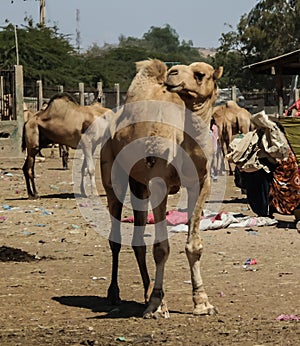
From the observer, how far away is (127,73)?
66.9m

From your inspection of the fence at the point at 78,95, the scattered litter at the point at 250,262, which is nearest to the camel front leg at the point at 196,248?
the scattered litter at the point at 250,262

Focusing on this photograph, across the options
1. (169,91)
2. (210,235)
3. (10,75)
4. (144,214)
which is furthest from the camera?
(10,75)

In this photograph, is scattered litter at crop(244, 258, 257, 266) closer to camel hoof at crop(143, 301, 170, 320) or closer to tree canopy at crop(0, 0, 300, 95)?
camel hoof at crop(143, 301, 170, 320)

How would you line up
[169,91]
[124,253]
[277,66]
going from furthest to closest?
[277,66], [124,253], [169,91]

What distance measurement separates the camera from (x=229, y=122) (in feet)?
74.0

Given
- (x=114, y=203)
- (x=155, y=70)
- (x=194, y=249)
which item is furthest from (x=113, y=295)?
(x=155, y=70)

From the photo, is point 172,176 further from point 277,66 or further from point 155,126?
point 277,66

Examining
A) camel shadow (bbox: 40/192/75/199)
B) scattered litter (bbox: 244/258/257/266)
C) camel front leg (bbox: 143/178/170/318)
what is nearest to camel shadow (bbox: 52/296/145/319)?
camel front leg (bbox: 143/178/170/318)

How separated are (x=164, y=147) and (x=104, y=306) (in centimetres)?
179

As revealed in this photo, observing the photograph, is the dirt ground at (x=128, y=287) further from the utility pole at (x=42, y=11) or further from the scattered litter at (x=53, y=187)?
the utility pole at (x=42, y=11)

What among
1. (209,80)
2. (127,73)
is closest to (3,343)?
(209,80)

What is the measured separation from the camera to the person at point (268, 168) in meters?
12.4

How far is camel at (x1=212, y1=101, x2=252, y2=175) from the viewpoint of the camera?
22203mm

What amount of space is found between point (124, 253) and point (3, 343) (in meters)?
4.50
